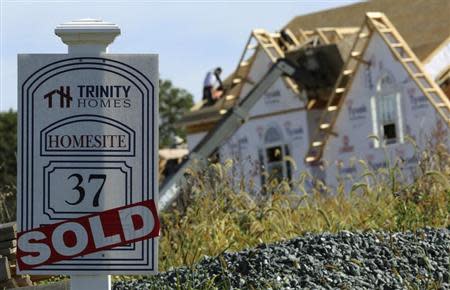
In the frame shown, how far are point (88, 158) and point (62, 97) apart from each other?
33 centimetres

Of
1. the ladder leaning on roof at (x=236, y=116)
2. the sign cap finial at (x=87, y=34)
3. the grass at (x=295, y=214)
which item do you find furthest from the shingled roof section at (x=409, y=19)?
the sign cap finial at (x=87, y=34)

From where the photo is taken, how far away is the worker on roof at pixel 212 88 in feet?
143

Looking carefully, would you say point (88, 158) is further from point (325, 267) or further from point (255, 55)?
point (255, 55)

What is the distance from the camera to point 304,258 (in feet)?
29.7

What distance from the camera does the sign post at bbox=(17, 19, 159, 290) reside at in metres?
5.94

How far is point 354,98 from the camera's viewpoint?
3494 cm

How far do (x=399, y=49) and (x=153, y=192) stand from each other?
27.8 meters

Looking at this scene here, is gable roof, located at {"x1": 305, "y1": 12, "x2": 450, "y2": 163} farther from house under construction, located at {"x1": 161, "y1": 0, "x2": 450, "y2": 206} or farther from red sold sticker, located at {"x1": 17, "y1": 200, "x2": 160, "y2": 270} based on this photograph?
red sold sticker, located at {"x1": 17, "y1": 200, "x2": 160, "y2": 270}

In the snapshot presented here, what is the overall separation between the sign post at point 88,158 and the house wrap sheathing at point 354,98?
23398mm

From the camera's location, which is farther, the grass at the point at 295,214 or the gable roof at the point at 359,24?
the gable roof at the point at 359,24

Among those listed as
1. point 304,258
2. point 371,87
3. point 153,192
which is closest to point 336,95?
point 371,87

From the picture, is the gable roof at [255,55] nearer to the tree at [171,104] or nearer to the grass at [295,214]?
the grass at [295,214]

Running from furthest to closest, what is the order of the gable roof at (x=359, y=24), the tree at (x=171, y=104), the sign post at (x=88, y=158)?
1. the tree at (x=171, y=104)
2. the gable roof at (x=359, y=24)
3. the sign post at (x=88, y=158)

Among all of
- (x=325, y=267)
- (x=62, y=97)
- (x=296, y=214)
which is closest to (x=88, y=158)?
(x=62, y=97)
